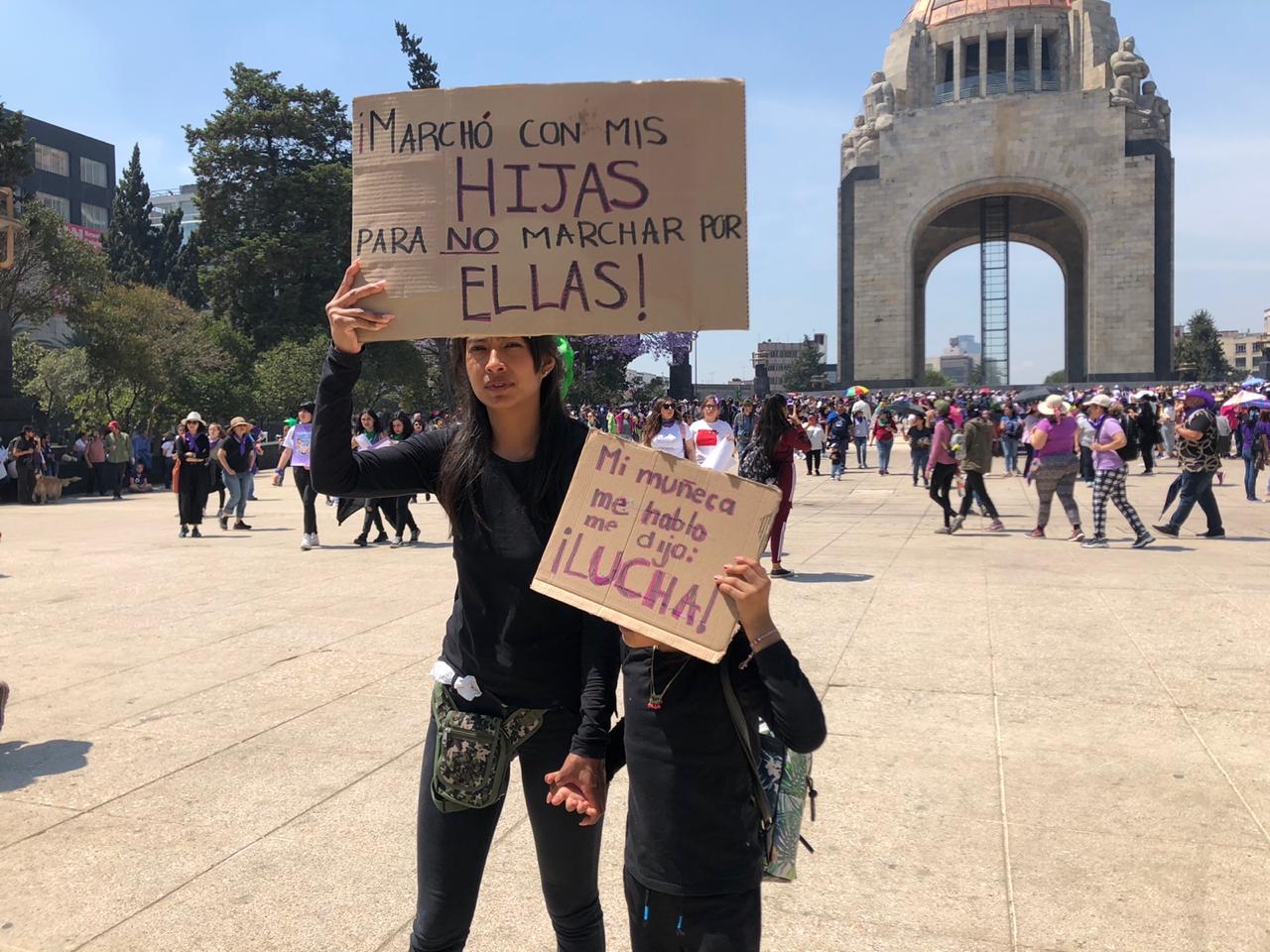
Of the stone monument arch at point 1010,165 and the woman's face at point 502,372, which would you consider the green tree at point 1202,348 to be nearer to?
the stone monument arch at point 1010,165

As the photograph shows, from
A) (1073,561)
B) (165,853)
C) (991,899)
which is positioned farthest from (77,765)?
(1073,561)

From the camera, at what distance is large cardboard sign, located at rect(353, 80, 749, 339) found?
2.55 meters

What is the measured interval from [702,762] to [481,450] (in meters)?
0.91

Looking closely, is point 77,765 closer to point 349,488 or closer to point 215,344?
point 349,488

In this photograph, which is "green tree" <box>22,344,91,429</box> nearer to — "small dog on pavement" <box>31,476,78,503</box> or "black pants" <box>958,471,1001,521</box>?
"small dog on pavement" <box>31,476,78,503</box>

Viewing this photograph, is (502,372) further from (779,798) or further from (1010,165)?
(1010,165)

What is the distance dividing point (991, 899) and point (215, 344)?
45.5 metres

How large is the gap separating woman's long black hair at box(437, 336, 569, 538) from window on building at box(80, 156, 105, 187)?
9095cm

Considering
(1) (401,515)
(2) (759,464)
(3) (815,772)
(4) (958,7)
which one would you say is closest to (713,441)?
(2) (759,464)

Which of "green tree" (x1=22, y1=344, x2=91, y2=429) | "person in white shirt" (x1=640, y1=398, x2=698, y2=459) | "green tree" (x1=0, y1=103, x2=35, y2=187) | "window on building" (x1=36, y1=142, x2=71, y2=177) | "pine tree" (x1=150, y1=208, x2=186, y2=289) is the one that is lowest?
"person in white shirt" (x1=640, y1=398, x2=698, y2=459)

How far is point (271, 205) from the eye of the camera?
4888cm

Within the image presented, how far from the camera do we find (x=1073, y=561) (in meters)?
11.1

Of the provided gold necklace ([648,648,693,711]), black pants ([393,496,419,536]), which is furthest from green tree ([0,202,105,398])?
gold necklace ([648,648,693,711])

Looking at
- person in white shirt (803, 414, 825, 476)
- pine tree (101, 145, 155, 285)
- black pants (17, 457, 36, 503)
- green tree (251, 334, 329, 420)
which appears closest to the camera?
black pants (17, 457, 36, 503)
